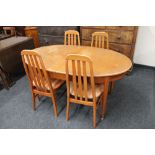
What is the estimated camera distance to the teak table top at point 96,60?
1606 millimetres

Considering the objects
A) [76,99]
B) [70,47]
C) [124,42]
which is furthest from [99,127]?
[124,42]

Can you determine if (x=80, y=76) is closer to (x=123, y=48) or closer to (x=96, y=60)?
(x=96, y=60)

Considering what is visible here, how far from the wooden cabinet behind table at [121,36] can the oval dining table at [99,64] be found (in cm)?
80

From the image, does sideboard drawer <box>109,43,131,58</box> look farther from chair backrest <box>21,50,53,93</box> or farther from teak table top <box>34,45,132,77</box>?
chair backrest <box>21,50,53,93</box>

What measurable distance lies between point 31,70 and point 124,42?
6.00 feet

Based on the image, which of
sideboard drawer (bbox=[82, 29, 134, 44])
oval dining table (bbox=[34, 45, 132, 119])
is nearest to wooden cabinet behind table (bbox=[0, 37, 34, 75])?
oval dining table (bbox=[34, 45, 132, 119])

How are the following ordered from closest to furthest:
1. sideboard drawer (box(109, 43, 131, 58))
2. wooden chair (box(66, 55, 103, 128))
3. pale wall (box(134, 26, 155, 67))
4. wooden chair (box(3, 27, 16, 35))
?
wooden chair (box(66, 55, 103, 128)) → sideboard drawer (box(109, 43, 131, 58)) → pale wall (box(134, 26, 155, 67)) → wooden chair (box(3, 27, 16, 35))

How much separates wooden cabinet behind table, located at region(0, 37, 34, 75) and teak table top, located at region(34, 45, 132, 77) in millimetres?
776

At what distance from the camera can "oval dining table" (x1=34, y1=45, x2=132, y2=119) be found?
1.58 meters

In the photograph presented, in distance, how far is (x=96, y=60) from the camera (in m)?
1.84

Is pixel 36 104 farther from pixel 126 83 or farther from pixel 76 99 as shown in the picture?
pixel 126 83

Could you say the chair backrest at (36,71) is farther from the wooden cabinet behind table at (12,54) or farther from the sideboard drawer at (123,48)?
the sideboard drawer at (123,48)

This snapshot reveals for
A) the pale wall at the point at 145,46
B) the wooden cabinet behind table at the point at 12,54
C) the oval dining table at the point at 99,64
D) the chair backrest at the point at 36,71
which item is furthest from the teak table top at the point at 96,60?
the pale wall at the point at 145,46

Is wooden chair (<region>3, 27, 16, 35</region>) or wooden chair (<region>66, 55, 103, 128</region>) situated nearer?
wooden chair (<region>66, 55, 103, 128</region>)
